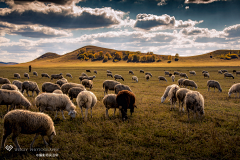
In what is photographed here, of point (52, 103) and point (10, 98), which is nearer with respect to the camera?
point (52, 103)

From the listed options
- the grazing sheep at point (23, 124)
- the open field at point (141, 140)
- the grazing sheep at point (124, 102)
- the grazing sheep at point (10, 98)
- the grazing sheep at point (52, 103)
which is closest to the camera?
the grazing sheep at point (23, 124)

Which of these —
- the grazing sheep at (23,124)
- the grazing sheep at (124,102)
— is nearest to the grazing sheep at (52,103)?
the grazing sheep at (23,124)

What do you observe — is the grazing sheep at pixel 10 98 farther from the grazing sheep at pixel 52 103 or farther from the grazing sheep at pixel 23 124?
the grazing sheep at pixel 23 124

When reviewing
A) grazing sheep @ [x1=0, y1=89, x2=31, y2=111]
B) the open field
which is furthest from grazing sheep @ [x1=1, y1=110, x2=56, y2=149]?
grazing sheep @ [x1=0, y1=89, x2=31, y2=111]

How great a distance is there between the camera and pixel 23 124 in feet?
17.1

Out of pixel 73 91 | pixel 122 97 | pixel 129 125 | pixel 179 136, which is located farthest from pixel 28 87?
pixel 179 136

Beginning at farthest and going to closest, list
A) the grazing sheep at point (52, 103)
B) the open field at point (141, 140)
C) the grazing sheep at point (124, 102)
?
the grazing sheep at point (124, 102), the grazing sheep at point (52, 103), the open field at point (141, 140)

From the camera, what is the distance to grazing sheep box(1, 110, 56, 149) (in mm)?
5090

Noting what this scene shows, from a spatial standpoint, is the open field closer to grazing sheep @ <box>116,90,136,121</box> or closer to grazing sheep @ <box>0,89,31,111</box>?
grazing sheep @ <box>116,90,136,121</box>

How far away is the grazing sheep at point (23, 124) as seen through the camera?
5.09 metres

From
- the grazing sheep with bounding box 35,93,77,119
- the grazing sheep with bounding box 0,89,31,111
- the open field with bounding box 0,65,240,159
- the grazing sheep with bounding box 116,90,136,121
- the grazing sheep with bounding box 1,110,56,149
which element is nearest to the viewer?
the grazing sheep with bounding box 1,110,56,149

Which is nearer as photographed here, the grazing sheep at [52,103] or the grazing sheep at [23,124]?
the grazing sheep at [23,124]

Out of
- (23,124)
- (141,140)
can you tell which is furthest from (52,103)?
(141,140)

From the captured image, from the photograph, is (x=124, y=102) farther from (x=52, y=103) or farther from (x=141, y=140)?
(x=52, y=103)
